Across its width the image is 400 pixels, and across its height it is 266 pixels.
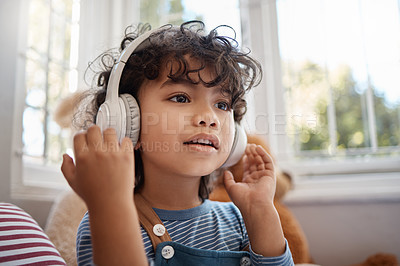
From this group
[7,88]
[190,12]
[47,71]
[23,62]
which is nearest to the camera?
[7,88]

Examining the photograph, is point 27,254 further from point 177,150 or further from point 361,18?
point 361,18

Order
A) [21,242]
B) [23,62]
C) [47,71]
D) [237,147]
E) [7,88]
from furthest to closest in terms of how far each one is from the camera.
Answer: [47,71]
[23,62]
[7,88]
[237,147]
[21,242]

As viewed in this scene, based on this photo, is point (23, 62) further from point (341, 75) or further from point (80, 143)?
point (341, 75)

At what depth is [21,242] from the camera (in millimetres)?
618

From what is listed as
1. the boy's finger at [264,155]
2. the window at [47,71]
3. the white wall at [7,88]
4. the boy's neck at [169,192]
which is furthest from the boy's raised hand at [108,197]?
the window at [47,71]

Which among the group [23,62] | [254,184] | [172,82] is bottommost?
[254,184]

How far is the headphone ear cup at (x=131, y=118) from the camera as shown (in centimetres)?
69

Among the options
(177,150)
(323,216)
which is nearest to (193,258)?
(177,150)

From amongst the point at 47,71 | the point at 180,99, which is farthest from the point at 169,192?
the point at 47,71

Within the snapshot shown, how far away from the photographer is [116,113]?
66cm

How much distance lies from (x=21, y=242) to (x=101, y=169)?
9.7 inches

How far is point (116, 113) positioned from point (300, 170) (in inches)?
52.7

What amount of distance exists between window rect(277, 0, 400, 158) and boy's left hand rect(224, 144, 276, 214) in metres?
0.88

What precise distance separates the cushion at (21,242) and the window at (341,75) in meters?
1.37
